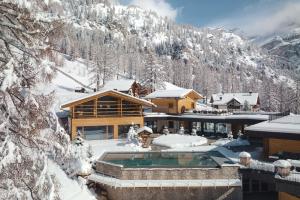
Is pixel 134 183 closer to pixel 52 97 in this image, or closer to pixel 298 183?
pixel 298 183

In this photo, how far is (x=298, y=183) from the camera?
67.2 ft

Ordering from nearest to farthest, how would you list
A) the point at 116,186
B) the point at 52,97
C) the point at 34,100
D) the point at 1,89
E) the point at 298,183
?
1. the point at 1,89
2. the point at 34,100
3. the point at 52,97
4. the point at 298,183
5. the point at 116,186

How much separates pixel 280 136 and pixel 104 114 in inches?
859

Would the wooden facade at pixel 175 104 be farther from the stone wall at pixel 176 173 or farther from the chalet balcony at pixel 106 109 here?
the stone wall at pixel 176 173

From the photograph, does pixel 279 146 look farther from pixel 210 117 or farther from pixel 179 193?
pixel 210 117

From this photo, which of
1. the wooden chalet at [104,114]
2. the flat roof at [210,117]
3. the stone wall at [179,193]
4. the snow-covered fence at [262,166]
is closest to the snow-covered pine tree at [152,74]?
the flat roof at [210,117]

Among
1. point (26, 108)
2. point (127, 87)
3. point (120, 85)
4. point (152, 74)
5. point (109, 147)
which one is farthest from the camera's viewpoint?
point (152, 74)

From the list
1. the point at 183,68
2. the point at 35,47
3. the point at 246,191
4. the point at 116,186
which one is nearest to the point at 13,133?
the point at 35,47

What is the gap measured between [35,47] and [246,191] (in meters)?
23.5

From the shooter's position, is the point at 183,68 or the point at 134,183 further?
the point at 183,68

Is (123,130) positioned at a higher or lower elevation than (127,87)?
lower

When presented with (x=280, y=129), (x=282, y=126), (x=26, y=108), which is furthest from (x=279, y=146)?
(x=26, y=108)

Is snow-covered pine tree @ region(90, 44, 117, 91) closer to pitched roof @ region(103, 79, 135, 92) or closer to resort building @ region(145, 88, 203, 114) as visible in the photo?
pitched roof @ region(103, 79, 135, 92)

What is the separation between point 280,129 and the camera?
26.2m
